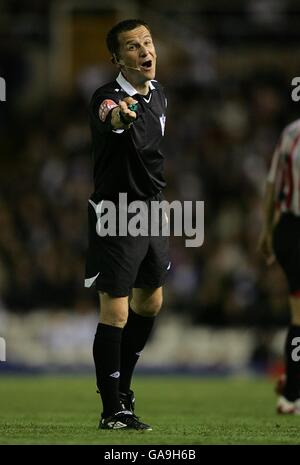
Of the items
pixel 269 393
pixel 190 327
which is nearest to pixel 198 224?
pixel 190 327

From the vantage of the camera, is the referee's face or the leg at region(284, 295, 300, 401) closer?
the referee's face

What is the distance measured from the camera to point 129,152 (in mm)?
6680

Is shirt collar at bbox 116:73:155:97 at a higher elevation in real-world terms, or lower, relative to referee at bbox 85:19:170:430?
higher

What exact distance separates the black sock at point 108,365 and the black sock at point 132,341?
0.43 metres

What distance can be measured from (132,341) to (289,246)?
176 centimetres

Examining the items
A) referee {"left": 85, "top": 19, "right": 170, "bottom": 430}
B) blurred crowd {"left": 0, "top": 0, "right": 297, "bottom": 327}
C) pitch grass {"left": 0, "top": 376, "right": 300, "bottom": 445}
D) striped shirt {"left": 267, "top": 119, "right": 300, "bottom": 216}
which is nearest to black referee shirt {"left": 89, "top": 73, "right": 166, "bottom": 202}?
referee {"left": 85, "top": 19, "right": 170, "bottom": 430}

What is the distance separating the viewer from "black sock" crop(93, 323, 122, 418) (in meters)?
6.61

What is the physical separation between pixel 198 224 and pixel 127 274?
7954 mm

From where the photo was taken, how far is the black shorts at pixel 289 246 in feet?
27.5

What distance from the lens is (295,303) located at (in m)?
8.35

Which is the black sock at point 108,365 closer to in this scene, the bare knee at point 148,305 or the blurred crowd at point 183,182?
the bare knee at point 148,305

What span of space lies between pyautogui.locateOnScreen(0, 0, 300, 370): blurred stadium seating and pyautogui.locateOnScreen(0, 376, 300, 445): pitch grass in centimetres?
173

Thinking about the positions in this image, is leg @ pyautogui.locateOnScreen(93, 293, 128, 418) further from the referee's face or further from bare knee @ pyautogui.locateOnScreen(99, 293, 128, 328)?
the referee's face

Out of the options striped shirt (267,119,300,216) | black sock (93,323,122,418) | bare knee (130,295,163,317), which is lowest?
black sock (93,323,122,418)
